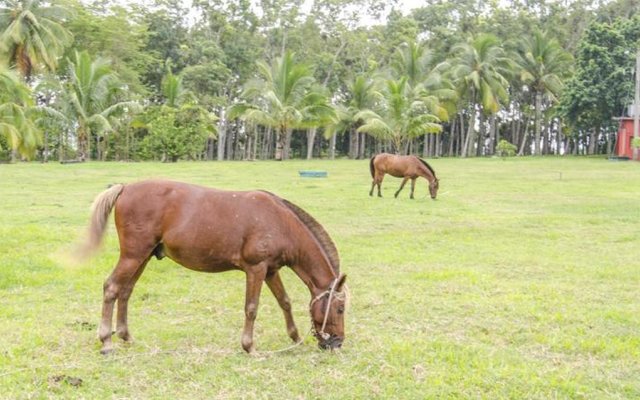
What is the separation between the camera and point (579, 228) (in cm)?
1252

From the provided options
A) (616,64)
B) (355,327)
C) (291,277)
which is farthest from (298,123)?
(355,327)

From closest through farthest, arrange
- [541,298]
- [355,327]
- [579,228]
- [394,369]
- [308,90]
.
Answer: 1. [394,369]
2. [355,327]
3. [541,298]
4. [579,228]
5. [308,90]

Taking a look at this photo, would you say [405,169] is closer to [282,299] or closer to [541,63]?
[282,299]

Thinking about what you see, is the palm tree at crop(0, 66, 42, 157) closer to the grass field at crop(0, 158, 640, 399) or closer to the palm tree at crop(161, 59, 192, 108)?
the palm tree at crop(161, 59, 192, 108)

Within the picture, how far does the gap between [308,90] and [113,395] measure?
38.0 m

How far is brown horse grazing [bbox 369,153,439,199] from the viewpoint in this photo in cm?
1716

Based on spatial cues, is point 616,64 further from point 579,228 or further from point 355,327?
point 355,327

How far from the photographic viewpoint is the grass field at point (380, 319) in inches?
179

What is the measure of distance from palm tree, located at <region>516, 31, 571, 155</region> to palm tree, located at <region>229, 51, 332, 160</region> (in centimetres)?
1663

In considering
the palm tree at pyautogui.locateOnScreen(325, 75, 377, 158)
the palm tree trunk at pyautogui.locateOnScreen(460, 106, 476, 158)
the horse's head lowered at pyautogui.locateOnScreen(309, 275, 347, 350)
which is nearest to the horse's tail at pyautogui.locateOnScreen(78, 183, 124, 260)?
the horse's head lowered at pyautogui.locateOnScreen(309, 275, 347, 350)

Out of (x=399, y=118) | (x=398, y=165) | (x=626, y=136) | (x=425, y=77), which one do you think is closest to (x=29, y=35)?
(x=399, y=118)

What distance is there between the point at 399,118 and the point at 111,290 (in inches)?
1272

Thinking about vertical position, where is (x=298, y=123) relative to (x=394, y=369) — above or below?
above

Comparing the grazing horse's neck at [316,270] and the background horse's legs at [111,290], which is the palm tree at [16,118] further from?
the grazing horse's neck at [316,270]
